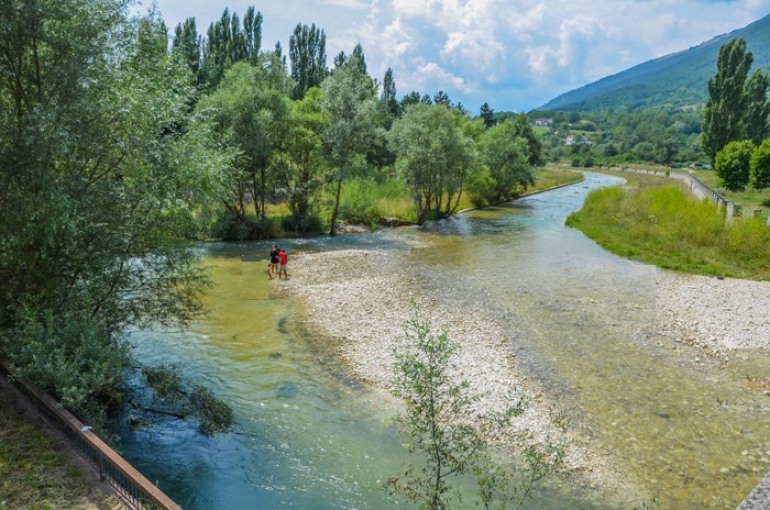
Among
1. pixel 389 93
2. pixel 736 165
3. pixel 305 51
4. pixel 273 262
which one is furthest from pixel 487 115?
pixel 273 262

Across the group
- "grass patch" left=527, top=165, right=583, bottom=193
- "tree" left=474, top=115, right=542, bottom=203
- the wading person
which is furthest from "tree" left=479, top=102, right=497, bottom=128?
the wading person

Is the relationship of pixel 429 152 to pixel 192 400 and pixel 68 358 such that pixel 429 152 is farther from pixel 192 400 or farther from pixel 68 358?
pixel 68 358

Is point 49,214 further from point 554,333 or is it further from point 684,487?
point 554,333

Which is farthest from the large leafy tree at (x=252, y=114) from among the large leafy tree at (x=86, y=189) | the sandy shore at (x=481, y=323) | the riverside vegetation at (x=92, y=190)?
the large leafy tree at (x=86, y=189)

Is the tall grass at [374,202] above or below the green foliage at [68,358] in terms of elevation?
above

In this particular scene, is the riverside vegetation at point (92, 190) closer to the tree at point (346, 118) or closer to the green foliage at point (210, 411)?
the green foliage at point (210, 411)

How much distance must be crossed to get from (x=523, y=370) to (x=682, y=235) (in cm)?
2993

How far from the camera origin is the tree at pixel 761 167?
51591 millimetres

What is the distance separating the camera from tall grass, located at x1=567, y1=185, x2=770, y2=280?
33.6 meters

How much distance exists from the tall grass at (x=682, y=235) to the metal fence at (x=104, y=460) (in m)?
34.4

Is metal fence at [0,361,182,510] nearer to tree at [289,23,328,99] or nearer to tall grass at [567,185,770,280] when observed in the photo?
tall grass at [567,185,770,280]

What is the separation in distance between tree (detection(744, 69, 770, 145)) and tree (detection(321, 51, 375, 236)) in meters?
61.1

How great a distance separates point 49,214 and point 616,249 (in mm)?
38829

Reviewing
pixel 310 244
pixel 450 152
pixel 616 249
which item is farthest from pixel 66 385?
pixel 450 152
